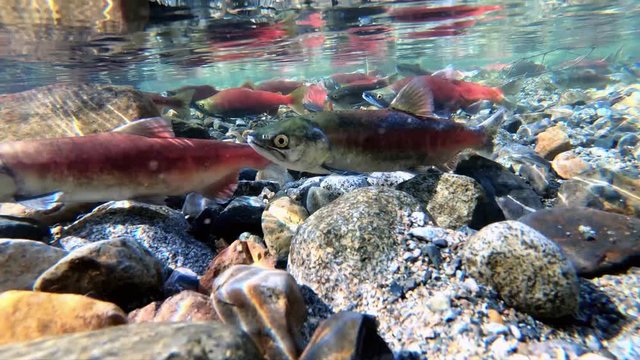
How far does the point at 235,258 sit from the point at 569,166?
4368 millimetres

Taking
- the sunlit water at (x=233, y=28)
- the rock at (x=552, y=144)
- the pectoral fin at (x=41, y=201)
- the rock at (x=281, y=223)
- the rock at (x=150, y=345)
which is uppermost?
the sunlit water at (x=233, y=28)

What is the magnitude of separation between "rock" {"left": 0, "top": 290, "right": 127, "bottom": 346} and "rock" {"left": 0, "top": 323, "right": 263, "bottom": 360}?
40 centimetres

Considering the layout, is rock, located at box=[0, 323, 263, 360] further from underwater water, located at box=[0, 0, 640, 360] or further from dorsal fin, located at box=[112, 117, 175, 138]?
dorsal fin, located at box=[112, 117, 175, 138]

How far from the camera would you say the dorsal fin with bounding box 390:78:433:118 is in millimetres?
3982

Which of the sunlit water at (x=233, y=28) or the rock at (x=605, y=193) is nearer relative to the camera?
the rock at (x=605, y=193)

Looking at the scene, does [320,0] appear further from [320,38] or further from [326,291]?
[326,291]

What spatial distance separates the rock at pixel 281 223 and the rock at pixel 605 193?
261 centimetres

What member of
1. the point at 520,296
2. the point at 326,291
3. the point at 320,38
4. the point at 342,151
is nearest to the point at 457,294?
the point at 520,296

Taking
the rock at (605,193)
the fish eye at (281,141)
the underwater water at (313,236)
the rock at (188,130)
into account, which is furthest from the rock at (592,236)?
the rock at (188,130)

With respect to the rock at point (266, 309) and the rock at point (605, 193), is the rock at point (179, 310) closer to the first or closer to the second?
the rock at point (266, 309)

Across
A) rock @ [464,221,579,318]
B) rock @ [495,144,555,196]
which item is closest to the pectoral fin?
rock @ [464,221,579,318]

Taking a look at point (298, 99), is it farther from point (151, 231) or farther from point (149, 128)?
point (151, 231)

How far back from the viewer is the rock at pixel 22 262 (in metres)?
2.36

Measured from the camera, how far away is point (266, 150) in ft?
11.3
